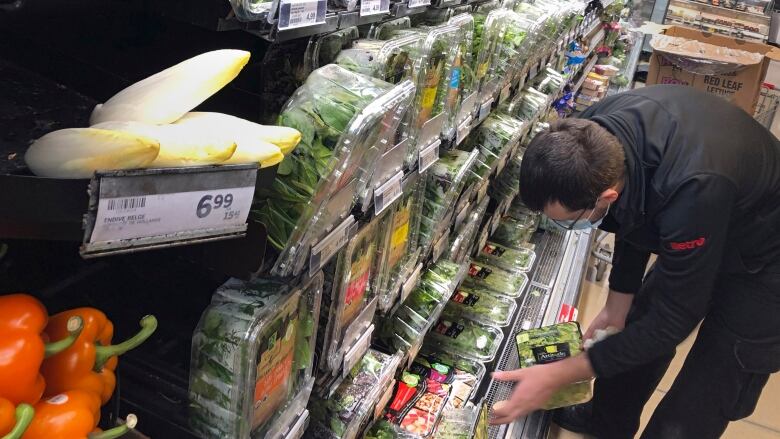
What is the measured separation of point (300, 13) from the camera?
1.10 m

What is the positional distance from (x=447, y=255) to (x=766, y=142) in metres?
1.24

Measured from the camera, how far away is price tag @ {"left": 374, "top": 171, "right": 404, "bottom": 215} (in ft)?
4.88

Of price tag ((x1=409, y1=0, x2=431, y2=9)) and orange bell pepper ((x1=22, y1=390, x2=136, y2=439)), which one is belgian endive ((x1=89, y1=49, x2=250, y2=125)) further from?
price tag ((x1=409, y1=0, x2=431, y2=9))

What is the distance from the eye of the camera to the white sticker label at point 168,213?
66 cm

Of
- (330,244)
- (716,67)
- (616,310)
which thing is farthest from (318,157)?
(716,67)

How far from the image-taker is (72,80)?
4.10 ft

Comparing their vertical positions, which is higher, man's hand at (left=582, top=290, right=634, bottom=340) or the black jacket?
the black jacket

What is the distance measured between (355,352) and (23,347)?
41.4 inches

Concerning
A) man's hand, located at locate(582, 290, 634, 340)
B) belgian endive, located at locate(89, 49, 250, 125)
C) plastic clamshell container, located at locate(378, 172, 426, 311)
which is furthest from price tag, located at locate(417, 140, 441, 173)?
man's hand, located at locate(582, 290, 634, 340)

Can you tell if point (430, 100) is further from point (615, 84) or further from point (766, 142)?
point (615, 84)

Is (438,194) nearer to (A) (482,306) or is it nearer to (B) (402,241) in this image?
(B) (402,241)

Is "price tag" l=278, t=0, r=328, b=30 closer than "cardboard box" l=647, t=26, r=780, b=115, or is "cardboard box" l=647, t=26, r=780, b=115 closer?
"price tag" l=278, t=0, r=328, b=30

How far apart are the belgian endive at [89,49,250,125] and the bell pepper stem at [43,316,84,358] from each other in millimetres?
250

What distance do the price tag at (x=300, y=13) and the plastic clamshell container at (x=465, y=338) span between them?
6.19 feet
